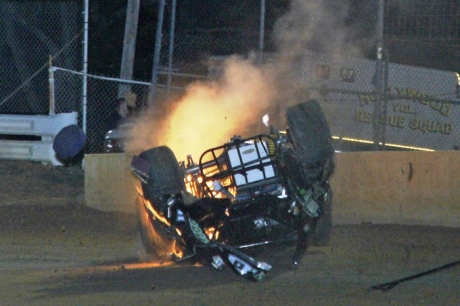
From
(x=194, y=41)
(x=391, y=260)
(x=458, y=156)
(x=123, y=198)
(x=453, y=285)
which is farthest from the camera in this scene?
(x=194, y=41)

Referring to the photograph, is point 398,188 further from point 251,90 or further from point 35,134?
point 35,134

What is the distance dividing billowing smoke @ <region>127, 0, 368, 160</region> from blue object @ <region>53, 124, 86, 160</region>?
1.30 m

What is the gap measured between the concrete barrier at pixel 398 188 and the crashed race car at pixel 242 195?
314cm

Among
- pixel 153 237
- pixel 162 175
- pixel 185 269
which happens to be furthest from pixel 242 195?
pixel 153 237

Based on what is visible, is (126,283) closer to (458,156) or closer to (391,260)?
(391,260)

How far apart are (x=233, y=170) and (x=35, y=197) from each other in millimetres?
6089

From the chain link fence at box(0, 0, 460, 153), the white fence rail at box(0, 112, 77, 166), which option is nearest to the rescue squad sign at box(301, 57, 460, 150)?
the chain link fence at box(0, 0, 460, 153)

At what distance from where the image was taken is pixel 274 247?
7148 millimetres

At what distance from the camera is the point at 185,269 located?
7.32 metres

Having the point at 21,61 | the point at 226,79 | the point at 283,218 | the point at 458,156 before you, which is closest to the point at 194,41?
the point at 21,61

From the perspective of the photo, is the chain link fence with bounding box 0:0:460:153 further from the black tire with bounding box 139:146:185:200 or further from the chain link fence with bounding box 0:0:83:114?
the black tire with bounding box 139:146:185:200

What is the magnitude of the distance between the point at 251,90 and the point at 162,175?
144 inches

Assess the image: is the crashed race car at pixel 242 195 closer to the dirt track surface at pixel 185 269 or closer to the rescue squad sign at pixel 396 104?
the dirt track surface at pixel 185 269

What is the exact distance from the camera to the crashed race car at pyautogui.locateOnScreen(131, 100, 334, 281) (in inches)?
274
